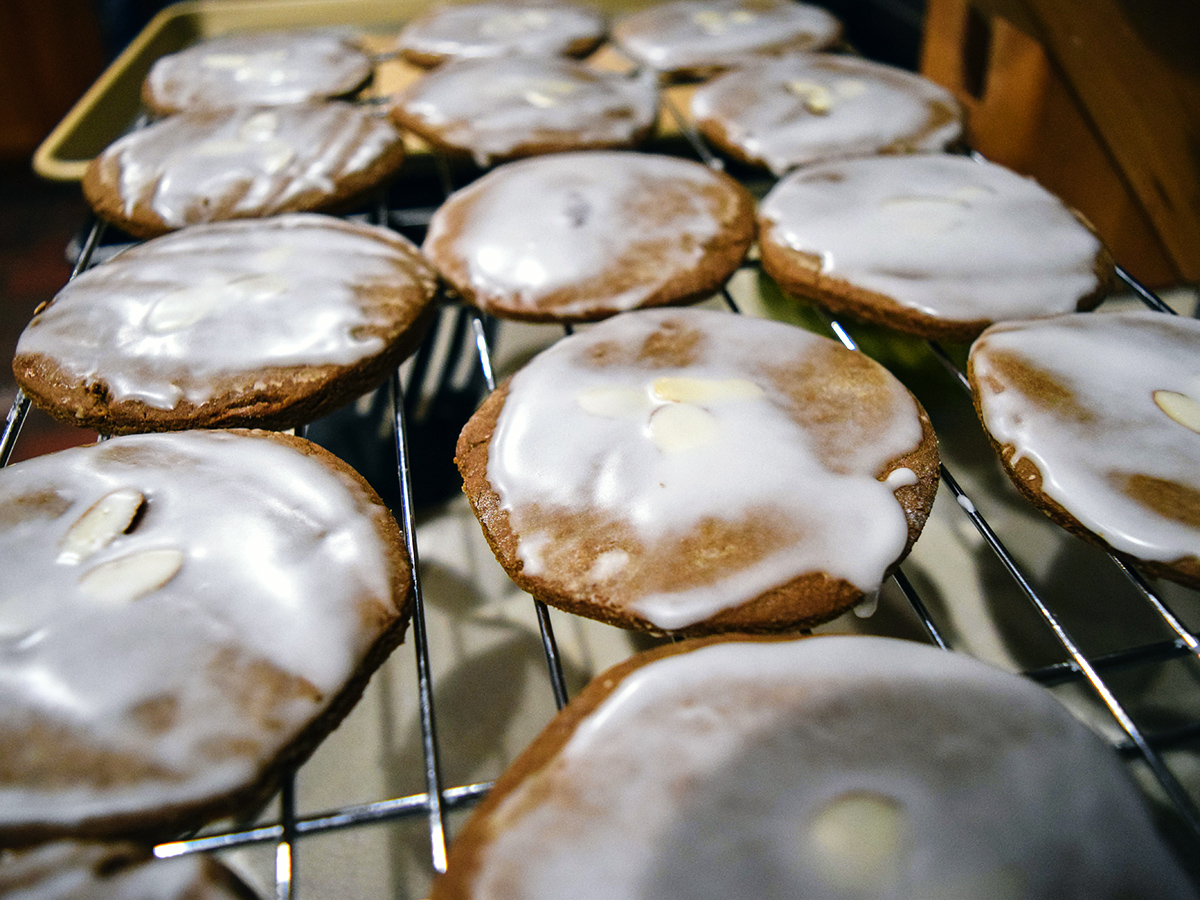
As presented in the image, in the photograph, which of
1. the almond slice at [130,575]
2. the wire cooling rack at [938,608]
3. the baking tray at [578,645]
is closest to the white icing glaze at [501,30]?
the wire cooling rack at [938,608]

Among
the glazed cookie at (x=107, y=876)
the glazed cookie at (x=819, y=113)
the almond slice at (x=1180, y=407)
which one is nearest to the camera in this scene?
the glazed cookie at (x=107, y=876)

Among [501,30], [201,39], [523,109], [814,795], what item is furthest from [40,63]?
[814,795]

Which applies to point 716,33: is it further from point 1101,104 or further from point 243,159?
point 243,159

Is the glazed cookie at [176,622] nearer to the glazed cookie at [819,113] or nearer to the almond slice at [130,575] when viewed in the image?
the almond slice at [130,575]

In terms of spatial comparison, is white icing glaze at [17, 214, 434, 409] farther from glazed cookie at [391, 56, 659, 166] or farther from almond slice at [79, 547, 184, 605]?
glazed cookie at [391, 56, 659, 166]

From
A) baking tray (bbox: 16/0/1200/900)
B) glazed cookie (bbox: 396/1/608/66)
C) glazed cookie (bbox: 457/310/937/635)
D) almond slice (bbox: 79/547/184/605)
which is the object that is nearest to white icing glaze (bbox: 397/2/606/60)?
glazed cookie (bbox: 396/1/608/66)

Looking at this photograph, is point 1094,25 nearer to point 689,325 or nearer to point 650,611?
point 689,325
